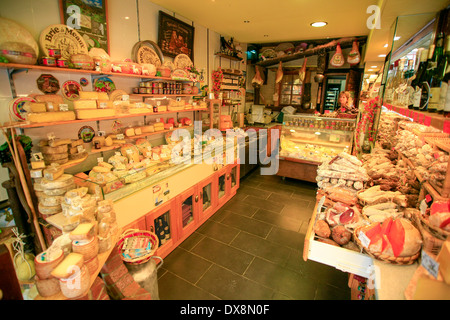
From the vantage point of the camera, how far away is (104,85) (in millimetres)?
3248

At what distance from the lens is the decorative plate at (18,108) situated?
2368 millimetres

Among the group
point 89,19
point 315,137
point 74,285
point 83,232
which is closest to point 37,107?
point 89,19

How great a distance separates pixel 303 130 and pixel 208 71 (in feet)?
9.12

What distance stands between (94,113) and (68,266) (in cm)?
203

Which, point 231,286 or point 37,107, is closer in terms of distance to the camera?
point 37,107

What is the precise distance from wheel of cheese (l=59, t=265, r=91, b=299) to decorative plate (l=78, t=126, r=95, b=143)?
7.21 ft

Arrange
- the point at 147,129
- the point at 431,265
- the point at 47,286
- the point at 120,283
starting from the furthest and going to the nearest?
the point at 147,129, the point at 120,283, the point at 47,286, the point at 431,265

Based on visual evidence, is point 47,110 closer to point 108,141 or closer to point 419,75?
point 108,141

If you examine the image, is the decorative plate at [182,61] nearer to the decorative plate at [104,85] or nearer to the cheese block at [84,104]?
the decorative plate at [104,85]

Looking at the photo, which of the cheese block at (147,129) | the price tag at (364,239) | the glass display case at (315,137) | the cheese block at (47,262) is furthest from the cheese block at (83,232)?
the glass display case at (315,137)

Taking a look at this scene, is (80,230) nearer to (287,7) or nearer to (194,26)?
(287,7)

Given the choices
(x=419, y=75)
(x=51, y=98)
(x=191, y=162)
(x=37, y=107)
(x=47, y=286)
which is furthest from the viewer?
(x=191, y=162)

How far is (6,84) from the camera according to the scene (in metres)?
2.35

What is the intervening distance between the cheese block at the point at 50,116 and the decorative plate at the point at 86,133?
445 millimetres
